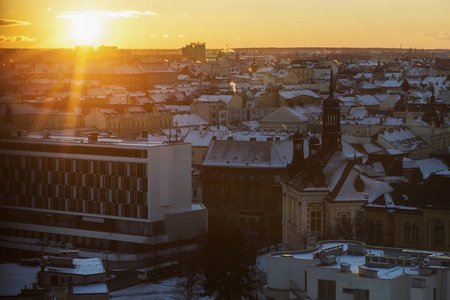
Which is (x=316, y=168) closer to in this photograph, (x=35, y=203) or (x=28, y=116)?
(x=35, y=203)

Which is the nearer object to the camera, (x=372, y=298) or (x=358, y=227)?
(x=372, y=298)

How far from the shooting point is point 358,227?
53500 millimetres

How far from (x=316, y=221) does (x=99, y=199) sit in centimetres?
1520

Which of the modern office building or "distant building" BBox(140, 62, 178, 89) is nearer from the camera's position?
the modern office building

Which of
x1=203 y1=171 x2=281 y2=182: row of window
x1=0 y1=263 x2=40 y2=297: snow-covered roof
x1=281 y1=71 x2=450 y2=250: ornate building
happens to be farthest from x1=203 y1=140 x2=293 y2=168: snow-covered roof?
x1=0 y1=263 x2=40 y2=297: snow-covered roof

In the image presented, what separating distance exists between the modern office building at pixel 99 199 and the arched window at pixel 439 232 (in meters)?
16.2

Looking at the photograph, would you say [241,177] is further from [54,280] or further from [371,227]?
[54,280]

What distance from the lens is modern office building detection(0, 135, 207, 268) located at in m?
63.0

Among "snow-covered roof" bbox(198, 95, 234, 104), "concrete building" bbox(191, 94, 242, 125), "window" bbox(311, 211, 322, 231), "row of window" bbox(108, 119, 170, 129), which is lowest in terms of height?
"window" bbox(311, 211, 322, 231)

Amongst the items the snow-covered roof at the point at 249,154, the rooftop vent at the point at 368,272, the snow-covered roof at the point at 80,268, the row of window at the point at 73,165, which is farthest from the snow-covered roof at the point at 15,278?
the snow-covered roof at the point at 249,154

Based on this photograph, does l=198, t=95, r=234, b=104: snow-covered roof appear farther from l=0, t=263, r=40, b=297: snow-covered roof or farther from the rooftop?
the rooftop

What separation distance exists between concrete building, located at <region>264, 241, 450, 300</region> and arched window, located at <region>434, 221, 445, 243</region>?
10927 millimetres

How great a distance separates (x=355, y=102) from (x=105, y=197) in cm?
5819

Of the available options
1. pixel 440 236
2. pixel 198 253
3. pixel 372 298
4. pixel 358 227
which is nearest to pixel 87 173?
pixel 198 253
